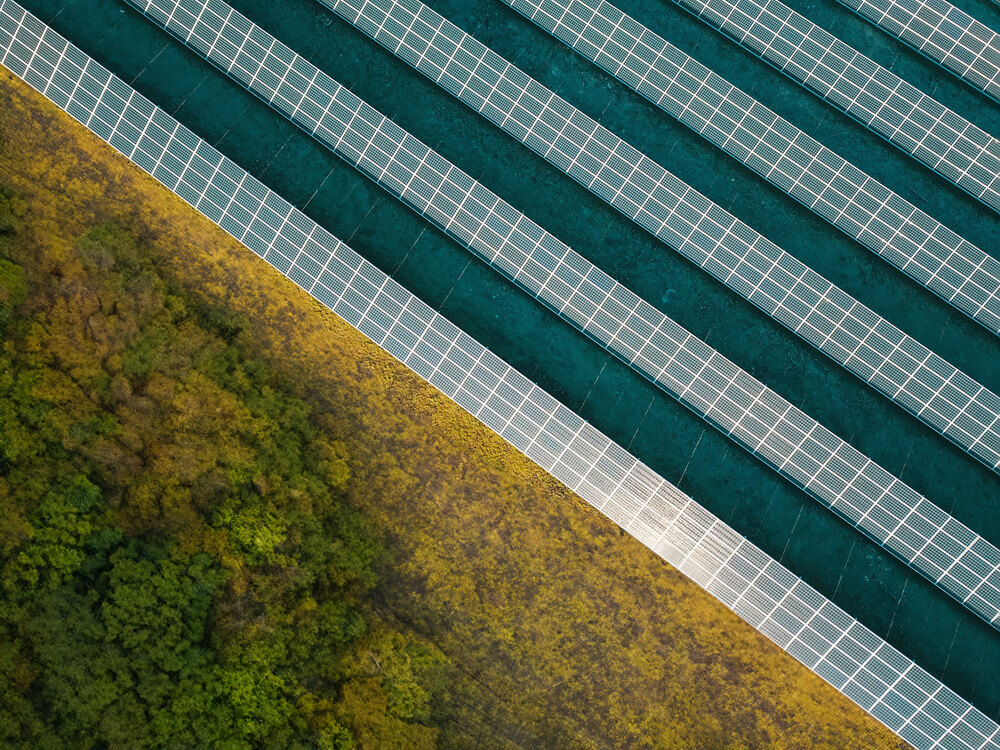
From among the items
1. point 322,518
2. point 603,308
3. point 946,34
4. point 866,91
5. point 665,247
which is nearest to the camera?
point 603,308

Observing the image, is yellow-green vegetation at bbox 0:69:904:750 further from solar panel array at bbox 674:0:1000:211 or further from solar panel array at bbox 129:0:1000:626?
solar panel array at bbox 674:0:1000:211

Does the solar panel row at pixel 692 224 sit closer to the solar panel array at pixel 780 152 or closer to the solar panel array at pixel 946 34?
the solar panel array at pixel 780 152

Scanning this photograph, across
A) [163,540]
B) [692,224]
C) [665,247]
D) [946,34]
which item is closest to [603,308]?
[665,247]

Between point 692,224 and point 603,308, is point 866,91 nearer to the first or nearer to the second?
point 692,224

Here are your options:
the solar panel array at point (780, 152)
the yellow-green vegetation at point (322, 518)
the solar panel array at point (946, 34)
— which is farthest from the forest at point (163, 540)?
the solar panel array at point (946, 34)

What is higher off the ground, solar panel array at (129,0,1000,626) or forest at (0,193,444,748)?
solar panel array at (129,0,1000,626)

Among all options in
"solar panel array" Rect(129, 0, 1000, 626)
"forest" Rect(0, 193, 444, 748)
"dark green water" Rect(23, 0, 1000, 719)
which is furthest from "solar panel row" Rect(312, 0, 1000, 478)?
"forest" Rect(0, 193, 444, 748)

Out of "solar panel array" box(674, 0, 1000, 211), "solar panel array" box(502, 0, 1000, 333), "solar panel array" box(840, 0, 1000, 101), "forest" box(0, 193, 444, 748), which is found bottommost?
"forest" box(0, 193, 444, 748)
